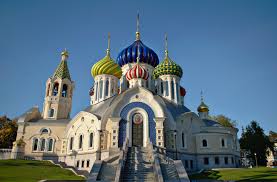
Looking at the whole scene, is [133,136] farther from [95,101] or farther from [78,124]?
[95,101]

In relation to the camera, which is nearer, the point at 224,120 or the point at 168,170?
the point at 168,170

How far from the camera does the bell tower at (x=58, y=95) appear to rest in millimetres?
39594

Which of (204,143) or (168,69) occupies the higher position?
(168,69)

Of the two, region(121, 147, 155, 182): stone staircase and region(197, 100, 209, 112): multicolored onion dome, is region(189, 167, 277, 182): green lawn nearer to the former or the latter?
region(121, 147, 155, 182): stone staircase

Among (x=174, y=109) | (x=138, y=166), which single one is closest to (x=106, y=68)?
(x=174, y=109)

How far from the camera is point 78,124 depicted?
34.0 m

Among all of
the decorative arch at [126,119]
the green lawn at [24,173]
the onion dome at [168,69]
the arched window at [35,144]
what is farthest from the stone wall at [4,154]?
the onion dome at [168,69]

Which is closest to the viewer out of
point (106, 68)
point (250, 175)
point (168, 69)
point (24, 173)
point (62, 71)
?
point (250, 175)

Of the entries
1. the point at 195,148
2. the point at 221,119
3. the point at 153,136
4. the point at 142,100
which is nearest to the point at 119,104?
the point at 142,100

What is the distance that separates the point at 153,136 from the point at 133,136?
2.33 meters

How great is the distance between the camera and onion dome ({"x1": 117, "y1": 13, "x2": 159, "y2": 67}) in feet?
143

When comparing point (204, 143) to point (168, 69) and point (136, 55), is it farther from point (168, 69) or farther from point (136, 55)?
point (136, 55)

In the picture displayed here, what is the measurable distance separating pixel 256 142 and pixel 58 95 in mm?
32898

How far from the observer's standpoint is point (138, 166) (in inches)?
867
